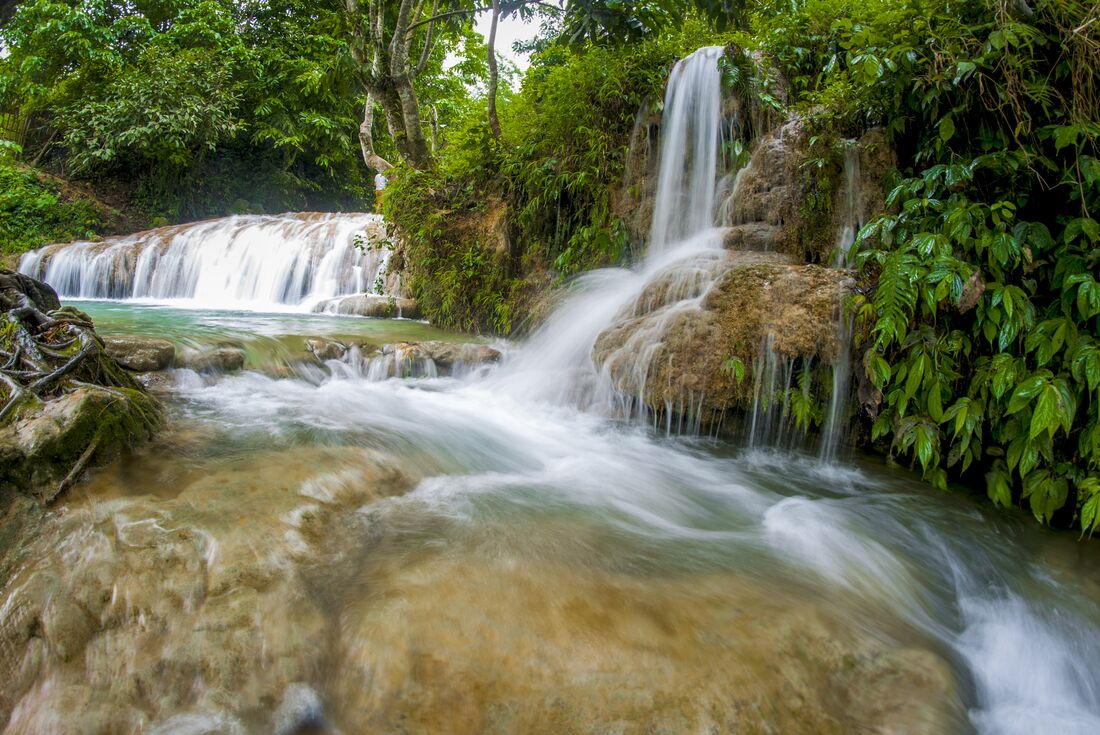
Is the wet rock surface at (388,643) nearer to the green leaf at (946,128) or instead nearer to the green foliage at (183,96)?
the green leaf at (946,128)

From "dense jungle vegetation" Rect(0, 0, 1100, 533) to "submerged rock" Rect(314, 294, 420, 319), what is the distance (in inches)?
9.4

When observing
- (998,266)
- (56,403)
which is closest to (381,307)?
(56,403)

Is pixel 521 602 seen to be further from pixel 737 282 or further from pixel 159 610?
pixel 737 282

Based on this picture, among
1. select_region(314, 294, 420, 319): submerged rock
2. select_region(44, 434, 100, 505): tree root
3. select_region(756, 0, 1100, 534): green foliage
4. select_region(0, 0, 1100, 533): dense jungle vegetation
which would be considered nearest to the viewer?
select_region(44, 434, 100, 505): tree root

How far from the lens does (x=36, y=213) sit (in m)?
12.6

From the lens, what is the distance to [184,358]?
14.5 feet

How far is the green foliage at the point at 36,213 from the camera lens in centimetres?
1200

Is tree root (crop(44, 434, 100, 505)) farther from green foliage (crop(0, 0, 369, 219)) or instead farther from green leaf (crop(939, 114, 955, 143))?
green foliage (crop(0, 0, 369, 219))

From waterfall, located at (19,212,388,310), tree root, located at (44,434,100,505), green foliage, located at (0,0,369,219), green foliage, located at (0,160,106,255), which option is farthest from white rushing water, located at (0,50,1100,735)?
green foliage, located at (0,160,106,255)

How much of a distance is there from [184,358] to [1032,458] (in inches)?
222

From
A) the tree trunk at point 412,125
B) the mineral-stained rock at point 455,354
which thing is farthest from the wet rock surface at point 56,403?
the tree trunk at point 412,125

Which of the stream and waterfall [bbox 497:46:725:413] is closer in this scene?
the stream

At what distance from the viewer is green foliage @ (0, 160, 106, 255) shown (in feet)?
39.4

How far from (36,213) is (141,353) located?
1261 cm
